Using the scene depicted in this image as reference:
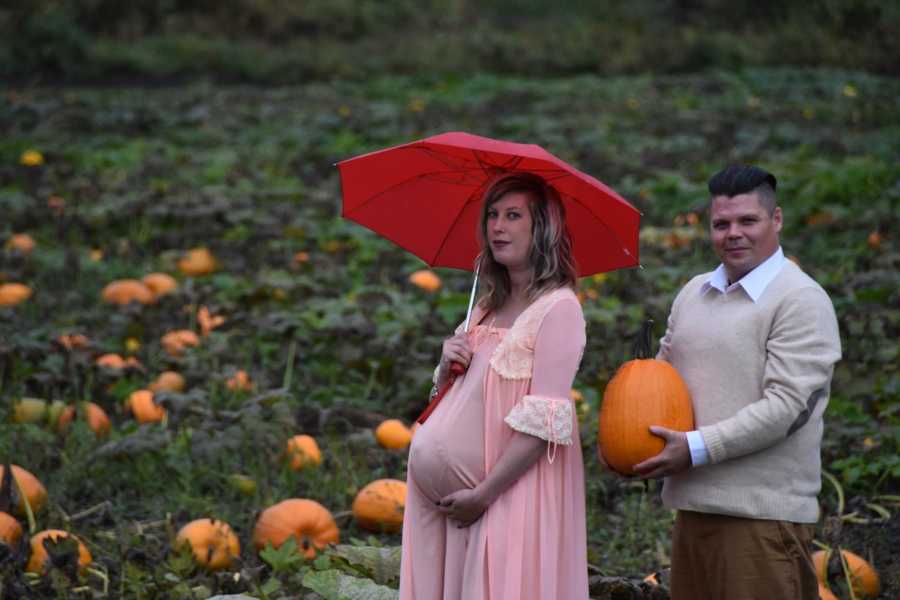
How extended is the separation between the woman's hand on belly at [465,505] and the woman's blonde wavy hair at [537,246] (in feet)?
1.60

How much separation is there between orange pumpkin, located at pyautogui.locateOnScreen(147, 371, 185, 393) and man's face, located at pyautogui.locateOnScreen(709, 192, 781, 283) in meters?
3.35

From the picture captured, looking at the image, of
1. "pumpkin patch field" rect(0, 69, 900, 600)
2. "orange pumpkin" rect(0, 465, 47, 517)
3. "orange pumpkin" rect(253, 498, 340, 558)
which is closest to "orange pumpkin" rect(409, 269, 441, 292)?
"pumpkin patch field" rect(0, 69, 900, 600)

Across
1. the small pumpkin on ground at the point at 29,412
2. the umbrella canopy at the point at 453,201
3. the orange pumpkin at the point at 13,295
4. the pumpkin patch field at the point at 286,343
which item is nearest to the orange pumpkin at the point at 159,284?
the pumpkin patch field at the point at 286,343

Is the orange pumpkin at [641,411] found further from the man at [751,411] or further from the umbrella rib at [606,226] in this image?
the umbrella rib at [606,226]

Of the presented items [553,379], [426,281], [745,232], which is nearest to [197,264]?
[426,281]

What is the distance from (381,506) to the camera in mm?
4207

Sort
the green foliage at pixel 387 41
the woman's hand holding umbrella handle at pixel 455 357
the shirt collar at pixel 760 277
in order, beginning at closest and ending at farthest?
the shirt collar at pixel 760 277 → the woman's hand holding umbrella handle at pixel 455 357 → the green foliage at pixel 387 41

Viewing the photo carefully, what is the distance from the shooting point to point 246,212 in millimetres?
8336

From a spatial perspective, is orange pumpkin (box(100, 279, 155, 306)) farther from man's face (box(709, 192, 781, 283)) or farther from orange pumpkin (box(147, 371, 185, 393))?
man's face (box(709, 192, 781, 283))

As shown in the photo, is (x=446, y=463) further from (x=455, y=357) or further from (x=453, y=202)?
(x=453, y=202)

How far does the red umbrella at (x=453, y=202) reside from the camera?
293 cm

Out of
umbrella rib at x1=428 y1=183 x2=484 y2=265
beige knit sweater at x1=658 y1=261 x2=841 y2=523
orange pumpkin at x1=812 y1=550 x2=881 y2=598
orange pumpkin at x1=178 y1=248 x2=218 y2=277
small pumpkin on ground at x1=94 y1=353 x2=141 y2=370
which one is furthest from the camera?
orange pumpkin at x1=178 y1=248 x2=218 y2=277

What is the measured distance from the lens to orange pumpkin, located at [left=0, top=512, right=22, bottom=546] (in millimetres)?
3806

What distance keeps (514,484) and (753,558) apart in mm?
568
